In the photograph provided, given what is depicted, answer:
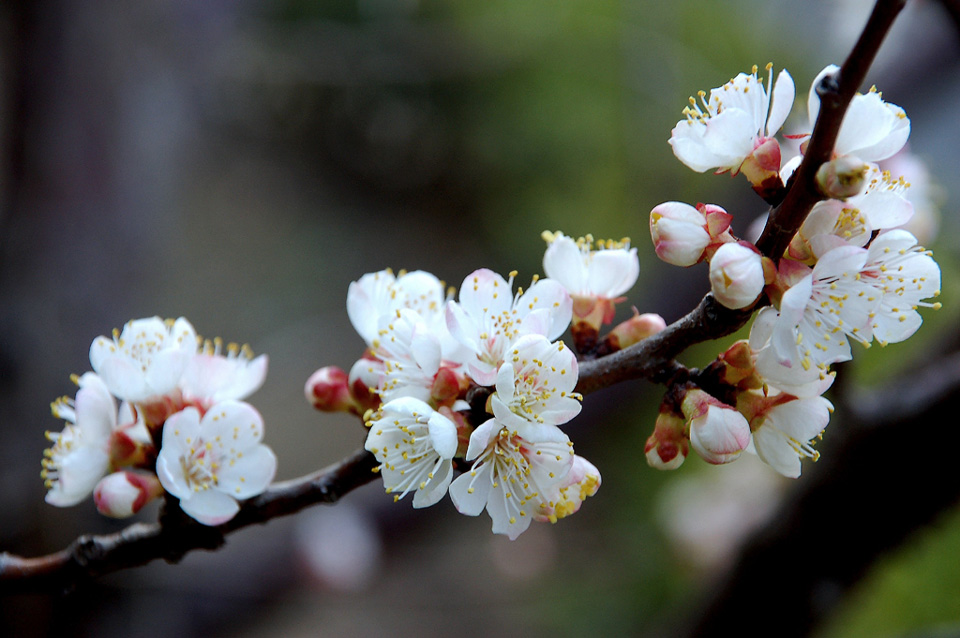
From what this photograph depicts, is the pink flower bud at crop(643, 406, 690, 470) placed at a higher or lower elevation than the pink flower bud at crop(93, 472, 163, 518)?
higher

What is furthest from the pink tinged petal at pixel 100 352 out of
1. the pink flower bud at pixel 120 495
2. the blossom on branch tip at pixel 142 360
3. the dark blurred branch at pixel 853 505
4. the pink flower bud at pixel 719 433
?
the dark blurred branch at pixel 853 505

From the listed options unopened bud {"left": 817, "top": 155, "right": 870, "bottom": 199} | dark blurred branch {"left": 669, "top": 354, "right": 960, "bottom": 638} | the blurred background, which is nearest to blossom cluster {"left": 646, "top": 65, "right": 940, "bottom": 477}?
unopened bud {"left": 817, "top": 155, "right": 870, "bottom": 199}

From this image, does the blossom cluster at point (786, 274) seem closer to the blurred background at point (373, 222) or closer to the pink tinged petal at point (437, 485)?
the pink tinged petal at point (437, 485)

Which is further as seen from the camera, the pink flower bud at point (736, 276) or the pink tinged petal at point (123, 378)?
the pink tinged petal at point (123, 378)

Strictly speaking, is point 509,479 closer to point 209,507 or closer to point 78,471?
point 209,507

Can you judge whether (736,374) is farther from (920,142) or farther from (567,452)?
(920,142)

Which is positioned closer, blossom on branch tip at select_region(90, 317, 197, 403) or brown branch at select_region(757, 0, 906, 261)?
brown branch at select_region(757, 0, 906, 261)

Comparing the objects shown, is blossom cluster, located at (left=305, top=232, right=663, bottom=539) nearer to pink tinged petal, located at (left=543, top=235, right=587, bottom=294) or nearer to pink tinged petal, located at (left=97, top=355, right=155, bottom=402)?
pink tinged petal, located at (left=543, top=235, right=587, bottom=294)
